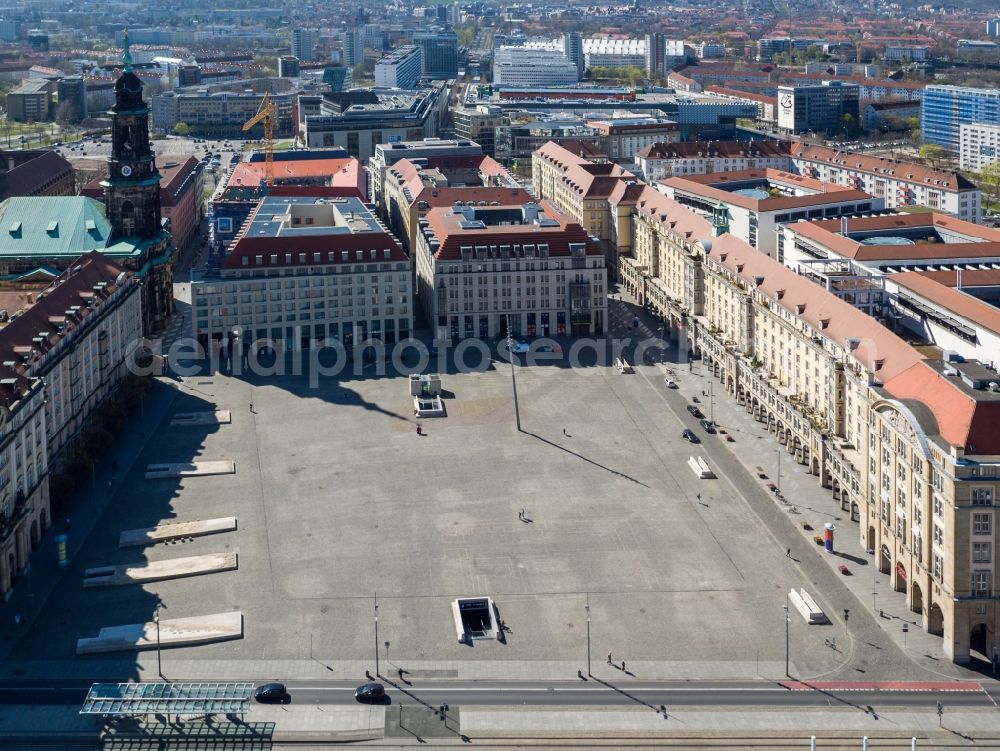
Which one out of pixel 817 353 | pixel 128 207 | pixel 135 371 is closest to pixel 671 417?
pixel 817 353

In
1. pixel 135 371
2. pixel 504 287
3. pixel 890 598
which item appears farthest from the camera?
pixel 504 287

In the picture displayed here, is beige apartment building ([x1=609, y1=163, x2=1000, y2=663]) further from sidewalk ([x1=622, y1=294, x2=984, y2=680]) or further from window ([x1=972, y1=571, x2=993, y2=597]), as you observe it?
sidewalk ([x1=622, y1=294, x2=984, y2=680])

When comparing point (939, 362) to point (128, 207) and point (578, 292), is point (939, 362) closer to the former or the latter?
point (578, 292)

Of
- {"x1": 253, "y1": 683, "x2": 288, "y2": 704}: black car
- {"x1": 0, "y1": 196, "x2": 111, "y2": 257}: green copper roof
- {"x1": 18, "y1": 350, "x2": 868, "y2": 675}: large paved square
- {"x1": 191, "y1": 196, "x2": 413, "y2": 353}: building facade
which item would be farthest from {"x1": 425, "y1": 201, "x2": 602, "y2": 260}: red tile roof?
{"x1": 253, "y1": 683, "x2": 288, "y2": 704}: black car

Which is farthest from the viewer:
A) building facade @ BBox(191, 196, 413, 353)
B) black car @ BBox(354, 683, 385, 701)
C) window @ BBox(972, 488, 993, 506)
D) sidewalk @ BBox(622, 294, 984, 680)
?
building facade @ BBox(191, 196, 413, 353)

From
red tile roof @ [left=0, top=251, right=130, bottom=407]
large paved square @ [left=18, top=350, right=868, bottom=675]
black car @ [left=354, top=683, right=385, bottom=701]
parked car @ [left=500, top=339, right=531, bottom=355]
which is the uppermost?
red tile roof @ [left=0, top=251, right=130, bottom=407]

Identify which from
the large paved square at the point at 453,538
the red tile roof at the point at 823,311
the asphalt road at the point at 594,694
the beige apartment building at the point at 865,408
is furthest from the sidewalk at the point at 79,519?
the red tile roof at the point at 823,311

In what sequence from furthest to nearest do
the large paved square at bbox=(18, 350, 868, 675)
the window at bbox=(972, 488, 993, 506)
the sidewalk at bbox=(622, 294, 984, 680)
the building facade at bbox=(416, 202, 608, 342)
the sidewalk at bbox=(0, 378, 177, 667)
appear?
the building facade at bbox=(416, 202, 608, 342) < the sidewalk at bbox=(0, 378, 177, 667) < the large paved square at bbox=(18, 350, 868, 675) < the sidewalk at bbox=(622, 294, 984, 680) < the window at bbox=(972, 488, 993, 506)
